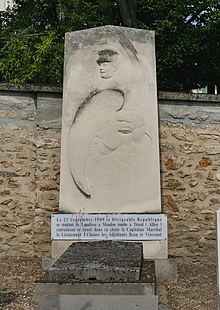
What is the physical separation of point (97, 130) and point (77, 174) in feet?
1.86

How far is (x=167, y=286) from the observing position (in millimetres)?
5445

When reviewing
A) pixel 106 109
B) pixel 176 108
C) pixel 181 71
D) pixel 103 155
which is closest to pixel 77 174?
pixel 103 155

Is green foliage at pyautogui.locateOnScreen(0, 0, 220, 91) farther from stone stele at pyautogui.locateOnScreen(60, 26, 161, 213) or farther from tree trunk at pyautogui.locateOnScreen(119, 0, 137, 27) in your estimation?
stone stele at pyautogui.locateOnScreen(60, 26, 161, 213)

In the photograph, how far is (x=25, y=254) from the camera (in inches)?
266

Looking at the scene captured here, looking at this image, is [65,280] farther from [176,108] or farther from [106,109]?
[176,108]

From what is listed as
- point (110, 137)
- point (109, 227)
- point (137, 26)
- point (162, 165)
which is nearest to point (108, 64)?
point (110, 137)

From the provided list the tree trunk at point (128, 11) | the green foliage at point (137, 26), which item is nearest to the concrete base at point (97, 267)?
the green foliage at point (137, 26)

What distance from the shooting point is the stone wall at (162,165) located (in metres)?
6.64

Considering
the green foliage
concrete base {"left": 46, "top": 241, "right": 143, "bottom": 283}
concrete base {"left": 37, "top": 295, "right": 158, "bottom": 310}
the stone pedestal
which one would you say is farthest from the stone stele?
the green foliage

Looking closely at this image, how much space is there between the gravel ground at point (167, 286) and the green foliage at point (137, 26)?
820 cm

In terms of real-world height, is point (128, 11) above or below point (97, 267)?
above

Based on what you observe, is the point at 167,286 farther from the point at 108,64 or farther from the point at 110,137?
the point at 108,64

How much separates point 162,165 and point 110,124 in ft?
3.58

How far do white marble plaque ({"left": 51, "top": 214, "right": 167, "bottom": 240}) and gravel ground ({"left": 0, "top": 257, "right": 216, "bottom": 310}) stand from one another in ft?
1.75
